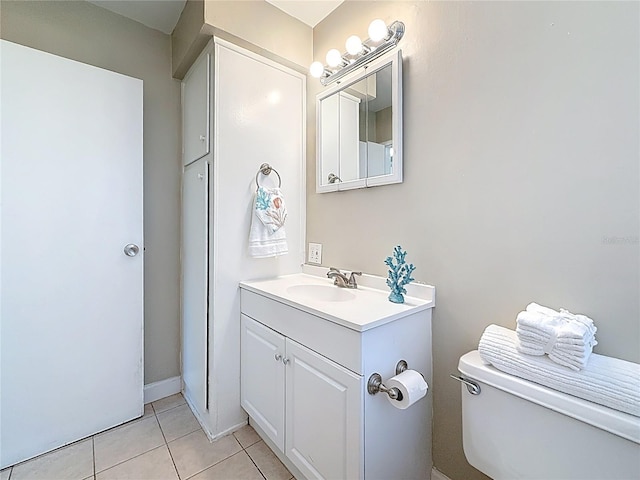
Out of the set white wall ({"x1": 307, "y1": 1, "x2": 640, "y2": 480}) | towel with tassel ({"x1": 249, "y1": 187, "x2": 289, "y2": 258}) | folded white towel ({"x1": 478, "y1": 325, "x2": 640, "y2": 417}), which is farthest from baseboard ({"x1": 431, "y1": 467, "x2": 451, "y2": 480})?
towel with tassel ({"x1": 249, "y1": 187, "x2": 289, "y2": 258})

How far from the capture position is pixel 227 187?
1.50m

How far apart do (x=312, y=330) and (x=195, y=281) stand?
899mm

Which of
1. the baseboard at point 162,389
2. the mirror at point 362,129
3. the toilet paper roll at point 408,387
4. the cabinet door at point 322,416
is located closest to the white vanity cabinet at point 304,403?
the cabinet door at point 322,416

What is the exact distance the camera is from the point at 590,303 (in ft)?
2.68

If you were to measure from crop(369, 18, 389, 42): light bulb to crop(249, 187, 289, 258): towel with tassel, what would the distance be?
877 millimetres

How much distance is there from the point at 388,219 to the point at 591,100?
0.75 metres

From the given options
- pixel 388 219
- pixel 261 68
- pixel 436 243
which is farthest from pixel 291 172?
pixel 436 243

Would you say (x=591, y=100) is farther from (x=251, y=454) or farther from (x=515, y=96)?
(x=251, y=454)

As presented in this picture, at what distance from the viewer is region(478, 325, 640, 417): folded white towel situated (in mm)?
644

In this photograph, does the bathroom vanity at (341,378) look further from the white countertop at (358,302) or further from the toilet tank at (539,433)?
the toilet tank at (539,433)

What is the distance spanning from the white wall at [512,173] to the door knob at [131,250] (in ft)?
4.20

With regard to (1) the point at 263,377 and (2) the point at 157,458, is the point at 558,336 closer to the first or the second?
(1) the point at 263,377

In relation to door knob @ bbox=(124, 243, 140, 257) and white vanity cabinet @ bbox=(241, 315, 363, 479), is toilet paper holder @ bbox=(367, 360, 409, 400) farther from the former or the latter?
door knob @ bbox=(124, 243, 140, 257)

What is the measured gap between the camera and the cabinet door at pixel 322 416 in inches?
36.4
